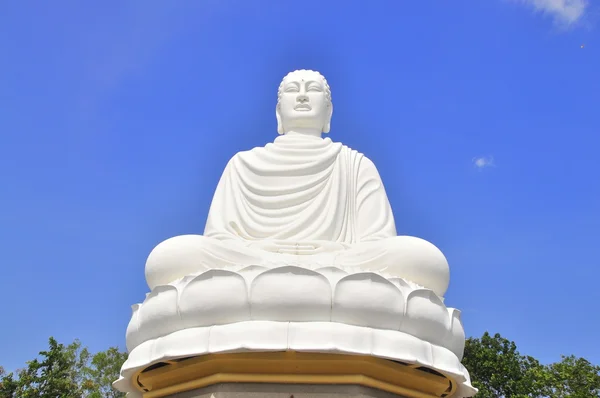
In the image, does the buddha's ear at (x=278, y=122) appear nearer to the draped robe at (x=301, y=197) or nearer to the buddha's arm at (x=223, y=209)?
the draped robe at (x=301, y=197)

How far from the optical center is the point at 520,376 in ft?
52.4

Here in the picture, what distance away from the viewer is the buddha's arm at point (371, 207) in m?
6.50

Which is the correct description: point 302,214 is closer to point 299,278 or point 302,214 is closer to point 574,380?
point 299,278

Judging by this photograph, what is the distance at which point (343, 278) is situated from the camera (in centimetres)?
461

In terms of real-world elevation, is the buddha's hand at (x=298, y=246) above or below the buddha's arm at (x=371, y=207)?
below

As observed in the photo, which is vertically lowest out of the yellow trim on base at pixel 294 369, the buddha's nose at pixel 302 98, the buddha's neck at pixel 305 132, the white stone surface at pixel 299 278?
the yellow trim on base at pixel 294 369

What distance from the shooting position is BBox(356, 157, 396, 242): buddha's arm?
6.50 m

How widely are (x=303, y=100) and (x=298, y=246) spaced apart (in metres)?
2.29

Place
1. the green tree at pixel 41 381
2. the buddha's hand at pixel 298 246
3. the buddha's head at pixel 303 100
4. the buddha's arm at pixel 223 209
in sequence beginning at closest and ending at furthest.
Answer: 1. the buddha's hand at pixel 298 246
2. the buddha's arm at pixel 223 209
3. the buddha's head at pixel 303 100
4. the green tree at pixel 41 381

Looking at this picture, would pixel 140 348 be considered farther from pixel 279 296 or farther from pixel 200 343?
pixel 279 296

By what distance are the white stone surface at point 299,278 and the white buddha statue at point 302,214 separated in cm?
1

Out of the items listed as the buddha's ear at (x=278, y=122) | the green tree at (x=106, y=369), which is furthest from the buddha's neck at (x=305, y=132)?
the green tree at (x=106, y=369)

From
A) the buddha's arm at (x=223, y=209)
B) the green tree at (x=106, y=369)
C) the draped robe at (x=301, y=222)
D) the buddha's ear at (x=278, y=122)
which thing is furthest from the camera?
the green tree at (x=106, y=369)

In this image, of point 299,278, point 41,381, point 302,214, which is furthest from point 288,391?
point 41,381
